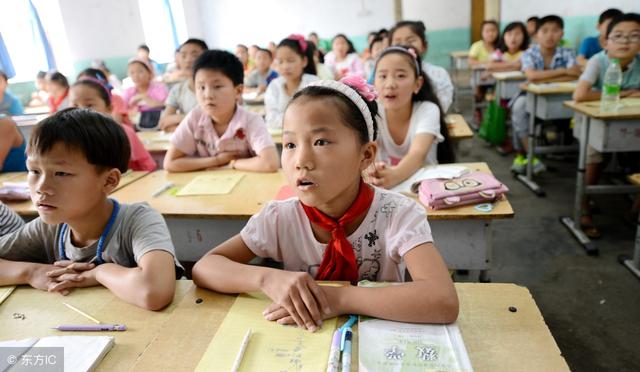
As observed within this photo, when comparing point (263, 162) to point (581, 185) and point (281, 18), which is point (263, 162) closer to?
point (581, 185)

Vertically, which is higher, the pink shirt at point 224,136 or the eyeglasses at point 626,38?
the eyeglasses at point 626,38

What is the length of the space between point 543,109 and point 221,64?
9.42 ft

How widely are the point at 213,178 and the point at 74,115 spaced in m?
0.91

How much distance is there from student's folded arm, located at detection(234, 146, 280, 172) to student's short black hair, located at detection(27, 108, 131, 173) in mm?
864

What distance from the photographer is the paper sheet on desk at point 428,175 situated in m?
1.75

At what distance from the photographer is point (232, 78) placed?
2.27m

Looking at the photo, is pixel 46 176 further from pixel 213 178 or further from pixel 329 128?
pixel 213 178

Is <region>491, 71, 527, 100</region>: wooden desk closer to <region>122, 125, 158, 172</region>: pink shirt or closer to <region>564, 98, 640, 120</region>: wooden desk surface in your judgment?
<region>564, 98, 640, 120</region>: wooden desk surface

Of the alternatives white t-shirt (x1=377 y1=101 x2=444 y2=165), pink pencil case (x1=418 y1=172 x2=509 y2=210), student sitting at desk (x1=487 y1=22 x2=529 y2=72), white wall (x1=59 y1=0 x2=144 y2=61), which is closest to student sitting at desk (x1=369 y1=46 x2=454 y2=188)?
white t-shirt (x1=377 y1=101 x2=444 y2=165)

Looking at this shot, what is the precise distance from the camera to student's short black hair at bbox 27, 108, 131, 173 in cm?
116

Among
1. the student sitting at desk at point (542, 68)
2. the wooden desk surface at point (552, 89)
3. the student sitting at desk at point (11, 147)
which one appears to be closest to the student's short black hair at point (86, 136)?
the student sitting at desk at point (11, 147)

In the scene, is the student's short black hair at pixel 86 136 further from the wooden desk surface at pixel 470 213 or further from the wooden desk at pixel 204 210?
the wooden desk surface at pixel 470 213

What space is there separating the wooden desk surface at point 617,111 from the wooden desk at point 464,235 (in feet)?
4.69

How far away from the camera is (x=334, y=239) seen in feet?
3.61
